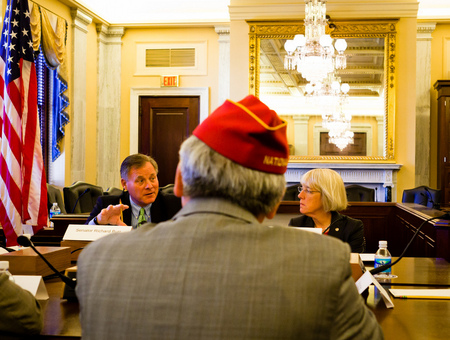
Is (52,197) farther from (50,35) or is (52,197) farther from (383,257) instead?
(383,257)

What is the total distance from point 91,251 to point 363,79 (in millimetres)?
7712

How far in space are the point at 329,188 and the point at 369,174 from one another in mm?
5400

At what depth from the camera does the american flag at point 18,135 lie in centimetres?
543

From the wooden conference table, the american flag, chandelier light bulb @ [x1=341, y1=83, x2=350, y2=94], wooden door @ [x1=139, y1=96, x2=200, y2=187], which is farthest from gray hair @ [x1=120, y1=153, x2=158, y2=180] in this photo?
A: wooden door @ [x1=139, y1=96, x2=200, y2=187]

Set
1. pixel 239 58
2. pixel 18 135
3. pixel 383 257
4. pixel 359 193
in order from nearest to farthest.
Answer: pixel 383 257, pixel 18 135, pixel 359 193, pixel 239 58

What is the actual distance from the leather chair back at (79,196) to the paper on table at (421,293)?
4.32 metres

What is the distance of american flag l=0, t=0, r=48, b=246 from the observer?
543 cm

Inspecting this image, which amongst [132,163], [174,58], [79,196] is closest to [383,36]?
[174,58]

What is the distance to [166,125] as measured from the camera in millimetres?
9477

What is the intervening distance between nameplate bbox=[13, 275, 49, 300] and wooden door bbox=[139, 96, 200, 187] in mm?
7631

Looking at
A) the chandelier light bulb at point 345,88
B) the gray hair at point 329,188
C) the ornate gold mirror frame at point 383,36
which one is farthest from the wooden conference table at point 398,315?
the chandelier light bulb at point 345,88

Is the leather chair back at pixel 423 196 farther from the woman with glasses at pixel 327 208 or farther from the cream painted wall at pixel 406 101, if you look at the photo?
the woman with glasses at pixel 327 208

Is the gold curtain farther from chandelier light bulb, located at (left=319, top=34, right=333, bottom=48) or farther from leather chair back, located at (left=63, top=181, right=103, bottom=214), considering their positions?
chandelier light bulb, located at (left=319, top=34, right=333, bottom=48)

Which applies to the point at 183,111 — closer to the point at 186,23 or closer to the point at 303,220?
the point at 186,23
